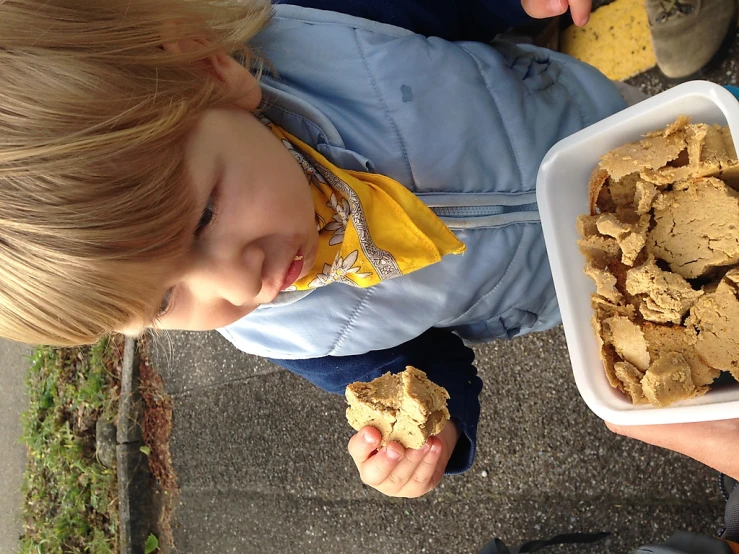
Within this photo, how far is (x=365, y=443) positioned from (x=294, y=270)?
0.35 metres

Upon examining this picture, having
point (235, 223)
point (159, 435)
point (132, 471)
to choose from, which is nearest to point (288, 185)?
point (235, 223)

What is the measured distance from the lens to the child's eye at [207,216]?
3.06ft

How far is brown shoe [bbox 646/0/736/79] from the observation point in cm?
151

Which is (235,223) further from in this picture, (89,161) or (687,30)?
(687,30)

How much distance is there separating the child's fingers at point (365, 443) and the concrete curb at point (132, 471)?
229cm

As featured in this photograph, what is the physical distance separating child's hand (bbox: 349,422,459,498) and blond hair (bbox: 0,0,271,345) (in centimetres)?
47

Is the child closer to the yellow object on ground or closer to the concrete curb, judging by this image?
the yellow object on ground

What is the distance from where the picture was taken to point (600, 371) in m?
0.93

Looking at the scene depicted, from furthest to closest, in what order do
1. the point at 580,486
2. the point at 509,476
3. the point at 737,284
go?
the point at 509,476 → the point at 580,486 → the point at 737,284

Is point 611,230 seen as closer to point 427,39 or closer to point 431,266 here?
point 431,266

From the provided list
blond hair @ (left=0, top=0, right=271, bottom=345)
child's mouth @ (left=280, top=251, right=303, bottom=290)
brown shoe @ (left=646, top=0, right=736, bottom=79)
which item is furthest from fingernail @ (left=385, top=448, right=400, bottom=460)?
brown shoe @ (left=646, top=0, right=736, bottom=79)

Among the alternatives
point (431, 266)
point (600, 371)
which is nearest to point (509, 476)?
point (431, 266)

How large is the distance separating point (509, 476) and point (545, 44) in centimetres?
146

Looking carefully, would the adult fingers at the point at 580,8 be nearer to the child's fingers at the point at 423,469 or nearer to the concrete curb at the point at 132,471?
the child's fingers at the point at 423,469
